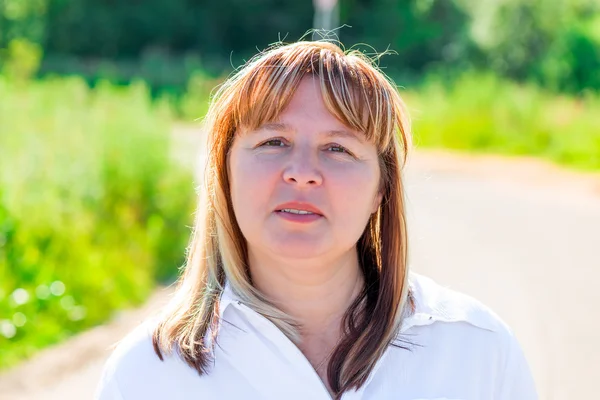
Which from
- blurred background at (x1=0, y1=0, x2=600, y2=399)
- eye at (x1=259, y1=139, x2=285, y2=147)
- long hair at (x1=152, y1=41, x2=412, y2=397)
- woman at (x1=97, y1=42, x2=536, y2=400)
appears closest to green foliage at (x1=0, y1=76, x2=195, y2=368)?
blurred background at (x1=0, y1=0, x2=600, y2=399)

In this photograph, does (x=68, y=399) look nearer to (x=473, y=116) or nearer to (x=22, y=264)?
(x=22, y=264)

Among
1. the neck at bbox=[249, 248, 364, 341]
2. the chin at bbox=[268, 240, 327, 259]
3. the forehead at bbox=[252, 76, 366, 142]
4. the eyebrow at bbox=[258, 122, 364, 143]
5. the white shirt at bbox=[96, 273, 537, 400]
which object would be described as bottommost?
the white shirt at bbox=[96, 273, 537, 400]

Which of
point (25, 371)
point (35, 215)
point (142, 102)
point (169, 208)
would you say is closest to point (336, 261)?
point (25, 371)

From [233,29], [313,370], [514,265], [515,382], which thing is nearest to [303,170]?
[313,370]

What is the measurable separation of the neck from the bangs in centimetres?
32

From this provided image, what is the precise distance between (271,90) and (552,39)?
118ft

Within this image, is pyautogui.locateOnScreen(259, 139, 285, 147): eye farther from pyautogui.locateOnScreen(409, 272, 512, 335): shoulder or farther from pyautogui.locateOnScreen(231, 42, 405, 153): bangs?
pyautogui.locateOnScreen(409, 272, 512, 335): shoulder

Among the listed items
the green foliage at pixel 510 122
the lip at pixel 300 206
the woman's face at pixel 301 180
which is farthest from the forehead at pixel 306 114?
the green foliage at pixel 510 122

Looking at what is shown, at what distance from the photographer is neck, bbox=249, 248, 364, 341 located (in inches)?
84.8

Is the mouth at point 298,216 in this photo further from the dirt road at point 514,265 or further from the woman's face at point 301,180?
the dirt road at point 514,265

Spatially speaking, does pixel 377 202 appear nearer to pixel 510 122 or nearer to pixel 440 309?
pixel 440 309

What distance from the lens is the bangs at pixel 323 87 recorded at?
2.05 m

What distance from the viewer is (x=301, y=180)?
2.02 m

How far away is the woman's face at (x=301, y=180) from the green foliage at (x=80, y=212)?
12.6ft
